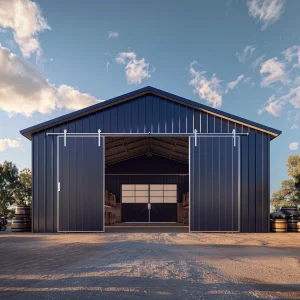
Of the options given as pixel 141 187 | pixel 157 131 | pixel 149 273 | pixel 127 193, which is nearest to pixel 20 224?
pixel 157 131

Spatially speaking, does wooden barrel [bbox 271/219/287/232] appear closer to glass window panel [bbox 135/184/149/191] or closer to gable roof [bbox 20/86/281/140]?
gable roof [bbox 20/86/281/140]

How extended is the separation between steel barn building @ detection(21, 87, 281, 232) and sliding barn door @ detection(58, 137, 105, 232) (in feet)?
0.15

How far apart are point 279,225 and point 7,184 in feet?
A: 94.2

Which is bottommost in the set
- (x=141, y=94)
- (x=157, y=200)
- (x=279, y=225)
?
(x=157, y=200)

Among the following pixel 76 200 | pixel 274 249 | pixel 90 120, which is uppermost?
pixel 90 120

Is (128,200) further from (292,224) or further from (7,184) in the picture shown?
(292,224)

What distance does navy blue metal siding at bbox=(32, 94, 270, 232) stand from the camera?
51.3 ft

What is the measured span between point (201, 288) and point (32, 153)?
1241 cm

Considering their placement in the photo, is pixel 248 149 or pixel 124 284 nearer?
pixel 124 284

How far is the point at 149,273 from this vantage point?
660 centimetres

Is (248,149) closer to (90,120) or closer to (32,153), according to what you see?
(90,120)

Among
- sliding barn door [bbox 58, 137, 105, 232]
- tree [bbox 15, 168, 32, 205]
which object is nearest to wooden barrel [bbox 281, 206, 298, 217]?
sliding barn door [bbox 58, 137, 105, 232]

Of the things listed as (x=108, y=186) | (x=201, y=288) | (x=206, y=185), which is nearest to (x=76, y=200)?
(x=206, y=185)

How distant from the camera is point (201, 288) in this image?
18.1ft
